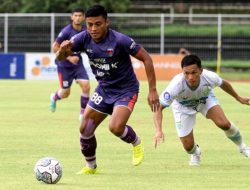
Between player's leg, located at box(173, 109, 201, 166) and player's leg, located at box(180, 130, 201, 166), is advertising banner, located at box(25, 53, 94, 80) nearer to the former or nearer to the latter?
player's leg, located at box(173, 109, 201, 166)

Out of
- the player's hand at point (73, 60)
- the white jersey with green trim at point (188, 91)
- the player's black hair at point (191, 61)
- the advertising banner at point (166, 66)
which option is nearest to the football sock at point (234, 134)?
the white jersey with green trim at point (188, 91)

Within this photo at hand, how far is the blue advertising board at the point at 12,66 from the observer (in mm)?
36469

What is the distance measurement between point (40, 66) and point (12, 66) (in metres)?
1.20

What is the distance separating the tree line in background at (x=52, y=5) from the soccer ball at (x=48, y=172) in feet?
115

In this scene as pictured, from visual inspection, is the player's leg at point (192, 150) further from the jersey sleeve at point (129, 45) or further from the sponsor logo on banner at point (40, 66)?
the sponsor logo on banner at point (40, 66)

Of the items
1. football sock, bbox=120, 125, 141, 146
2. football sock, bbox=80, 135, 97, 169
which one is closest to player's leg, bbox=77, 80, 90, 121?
football sock, bbox=120, 125, 141, 146

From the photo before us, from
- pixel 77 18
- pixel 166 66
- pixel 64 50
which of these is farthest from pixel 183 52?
pixel 64 50

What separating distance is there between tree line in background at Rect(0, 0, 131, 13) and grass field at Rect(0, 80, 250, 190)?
23606 millimetres

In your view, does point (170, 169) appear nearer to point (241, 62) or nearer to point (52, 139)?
point (52, 139)

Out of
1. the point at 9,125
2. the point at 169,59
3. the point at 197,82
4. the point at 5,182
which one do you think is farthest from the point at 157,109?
the point at 169,59

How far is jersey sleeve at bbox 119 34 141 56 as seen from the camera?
35.9 feet

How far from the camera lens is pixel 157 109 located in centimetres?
1097

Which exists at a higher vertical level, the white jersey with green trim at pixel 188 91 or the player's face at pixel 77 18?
the player's face at pixel 77 18

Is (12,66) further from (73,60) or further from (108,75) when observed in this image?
(108,75)
